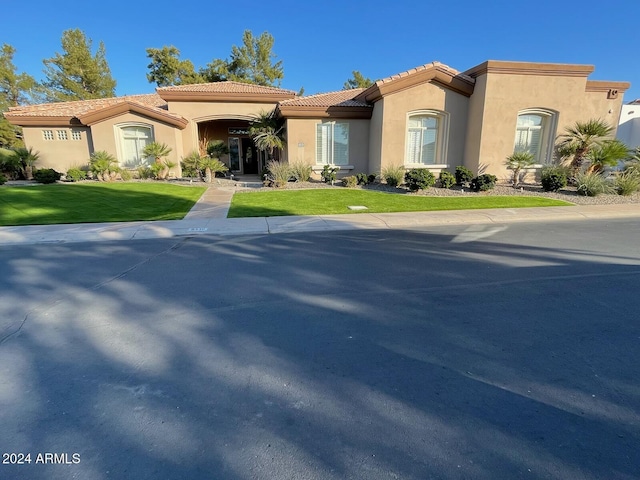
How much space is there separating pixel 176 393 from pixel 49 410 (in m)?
0.90

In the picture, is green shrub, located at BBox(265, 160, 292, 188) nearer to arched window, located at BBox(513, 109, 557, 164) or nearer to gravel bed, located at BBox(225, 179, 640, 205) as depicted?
gravel bed, located at BBox(225, 179, 640, 205)

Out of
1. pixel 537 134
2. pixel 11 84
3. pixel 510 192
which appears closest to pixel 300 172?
pixel 510 192

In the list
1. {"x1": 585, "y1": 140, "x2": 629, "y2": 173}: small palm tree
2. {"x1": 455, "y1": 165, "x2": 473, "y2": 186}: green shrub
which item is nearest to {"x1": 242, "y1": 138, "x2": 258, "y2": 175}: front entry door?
{"x1": 455, "y1": 165, "x2": 473, "y2": 186}: green shrub

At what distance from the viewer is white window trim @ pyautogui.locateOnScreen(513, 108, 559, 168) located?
16.6 m

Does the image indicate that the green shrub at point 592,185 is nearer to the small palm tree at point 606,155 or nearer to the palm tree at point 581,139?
the small palm tree at point 606,155

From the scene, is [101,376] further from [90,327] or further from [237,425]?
[237,425]

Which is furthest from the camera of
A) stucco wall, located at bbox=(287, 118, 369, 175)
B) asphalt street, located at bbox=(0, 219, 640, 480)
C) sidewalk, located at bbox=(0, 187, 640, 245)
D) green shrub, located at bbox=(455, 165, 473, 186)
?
stucco wall, located at bbox=(287, 118, 369, 175)

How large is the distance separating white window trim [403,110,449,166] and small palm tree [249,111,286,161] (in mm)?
6310

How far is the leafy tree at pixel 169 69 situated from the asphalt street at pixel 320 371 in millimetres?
37712

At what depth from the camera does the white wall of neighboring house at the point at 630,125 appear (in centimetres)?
2964

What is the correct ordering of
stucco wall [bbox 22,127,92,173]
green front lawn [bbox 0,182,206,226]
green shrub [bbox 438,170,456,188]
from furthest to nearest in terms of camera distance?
1. stucco wall [bbox 22,127,92,173]
2. green shrub [bbox 438,170,456,188]
3. green front lawn [bbox 0,182,206,226]

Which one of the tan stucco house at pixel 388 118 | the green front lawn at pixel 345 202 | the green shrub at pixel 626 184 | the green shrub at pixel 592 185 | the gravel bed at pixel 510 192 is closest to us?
the green front lawn at pixel 345 202

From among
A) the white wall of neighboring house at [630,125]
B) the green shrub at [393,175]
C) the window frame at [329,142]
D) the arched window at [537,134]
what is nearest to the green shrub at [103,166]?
the window frame at [329,142]

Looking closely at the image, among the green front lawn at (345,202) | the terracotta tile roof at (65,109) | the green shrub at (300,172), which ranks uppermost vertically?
the terracotta tile roof at (65,109)
